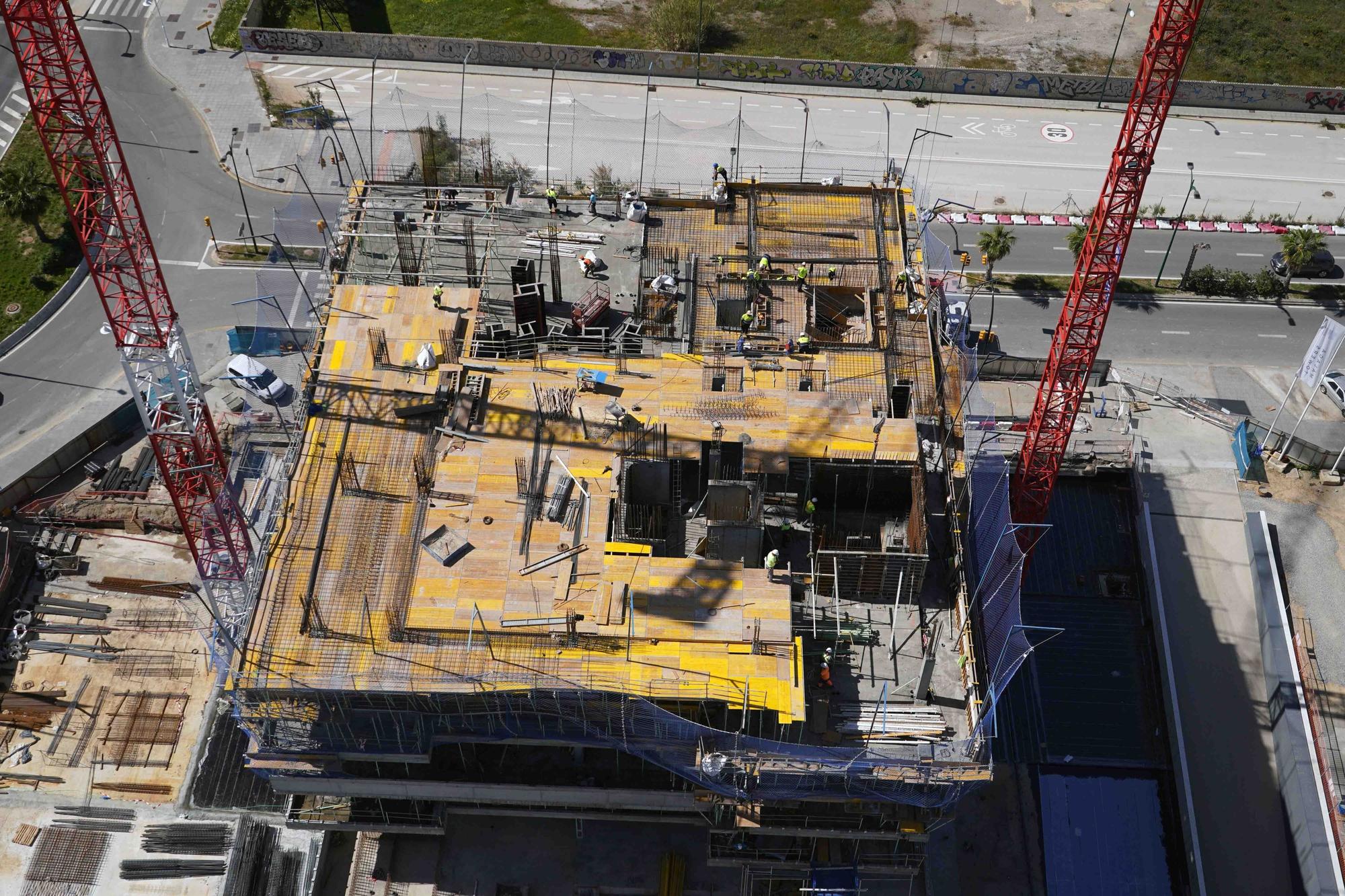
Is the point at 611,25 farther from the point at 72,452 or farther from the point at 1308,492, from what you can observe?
the point at 1308,492

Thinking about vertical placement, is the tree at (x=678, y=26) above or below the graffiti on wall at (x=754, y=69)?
Result: above

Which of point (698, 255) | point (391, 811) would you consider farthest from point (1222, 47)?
point (391, 811)

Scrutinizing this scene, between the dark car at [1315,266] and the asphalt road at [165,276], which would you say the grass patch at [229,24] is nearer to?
the asphalt road at [165,276]

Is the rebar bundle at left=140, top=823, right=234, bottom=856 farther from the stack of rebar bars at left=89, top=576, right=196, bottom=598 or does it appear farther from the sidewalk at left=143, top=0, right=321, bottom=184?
the sidewalk at left=143, top=0, right=321, bottom=184

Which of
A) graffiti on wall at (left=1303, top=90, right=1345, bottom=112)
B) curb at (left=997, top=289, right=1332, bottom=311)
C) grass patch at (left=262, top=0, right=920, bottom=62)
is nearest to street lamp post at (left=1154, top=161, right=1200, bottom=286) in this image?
curb at (left=997, top=289, right=1332, bottom=311)

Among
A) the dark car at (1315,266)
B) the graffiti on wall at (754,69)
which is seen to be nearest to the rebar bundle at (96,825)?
the graffiti on wall at (754,69)

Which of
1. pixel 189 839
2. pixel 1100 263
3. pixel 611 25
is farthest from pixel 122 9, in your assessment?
pixel 1100 263
